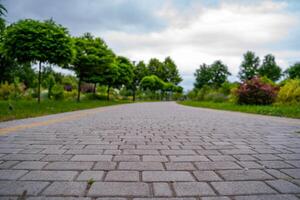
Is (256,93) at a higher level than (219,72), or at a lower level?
lower

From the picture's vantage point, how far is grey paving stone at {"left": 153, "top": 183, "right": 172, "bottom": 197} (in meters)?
1.46

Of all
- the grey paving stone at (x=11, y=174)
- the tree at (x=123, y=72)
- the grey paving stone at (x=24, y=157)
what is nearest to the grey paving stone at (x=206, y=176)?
the grey paving stone at (x=11, y=174)

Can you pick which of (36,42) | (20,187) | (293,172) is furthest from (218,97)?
(20,187)

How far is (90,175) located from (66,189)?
0.30 m

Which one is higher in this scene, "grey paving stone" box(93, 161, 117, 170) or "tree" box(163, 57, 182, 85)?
"tree" box(163, 57, 182, 85)

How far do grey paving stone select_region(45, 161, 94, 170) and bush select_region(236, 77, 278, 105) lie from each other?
13189mm

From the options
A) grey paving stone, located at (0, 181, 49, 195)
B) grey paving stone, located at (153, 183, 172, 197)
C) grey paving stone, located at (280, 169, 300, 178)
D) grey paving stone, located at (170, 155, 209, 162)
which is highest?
grey paving stone, located at (280, 169, 300, 178)

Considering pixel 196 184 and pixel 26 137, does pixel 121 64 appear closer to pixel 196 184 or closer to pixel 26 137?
pixel 26 137

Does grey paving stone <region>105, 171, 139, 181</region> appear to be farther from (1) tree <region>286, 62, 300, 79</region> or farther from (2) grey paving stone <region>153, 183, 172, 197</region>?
(1) tree <region>286, 62, 300, 79</region>

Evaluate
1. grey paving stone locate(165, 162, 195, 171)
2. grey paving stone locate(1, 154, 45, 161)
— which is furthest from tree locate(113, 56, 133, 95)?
grey paving stone locate(165, 162, 195, 171)

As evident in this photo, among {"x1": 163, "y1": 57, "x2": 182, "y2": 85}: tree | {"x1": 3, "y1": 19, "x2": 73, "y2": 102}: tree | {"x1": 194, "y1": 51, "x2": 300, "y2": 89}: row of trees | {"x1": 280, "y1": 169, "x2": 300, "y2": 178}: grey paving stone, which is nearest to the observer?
{"x1": 280, "y1": 169, "x2": 300, "y2": 178}: grey paving stone

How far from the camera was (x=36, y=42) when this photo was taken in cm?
975

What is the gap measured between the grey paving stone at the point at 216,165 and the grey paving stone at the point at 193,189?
42cm

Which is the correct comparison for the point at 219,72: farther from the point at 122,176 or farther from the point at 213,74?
the point at 122,176
